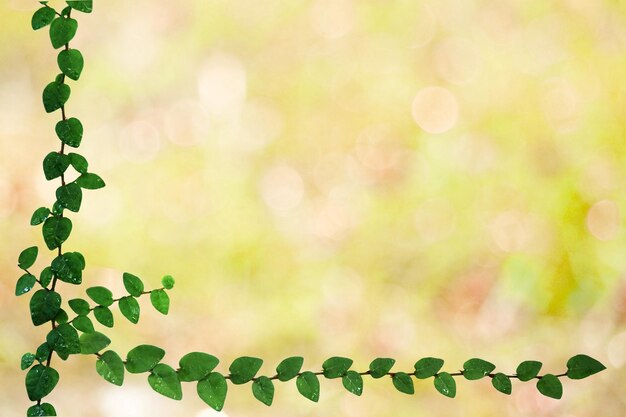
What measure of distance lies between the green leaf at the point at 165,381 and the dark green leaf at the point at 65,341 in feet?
0.13

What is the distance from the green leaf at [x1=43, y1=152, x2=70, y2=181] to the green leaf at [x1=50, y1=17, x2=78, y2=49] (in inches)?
2.1

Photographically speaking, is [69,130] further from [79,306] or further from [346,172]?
[346,172]

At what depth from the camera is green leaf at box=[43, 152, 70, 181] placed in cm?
38

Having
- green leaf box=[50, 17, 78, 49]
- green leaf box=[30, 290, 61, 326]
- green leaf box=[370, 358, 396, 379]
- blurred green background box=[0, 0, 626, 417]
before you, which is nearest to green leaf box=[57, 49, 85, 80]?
green leaf box=[50, 17, 78, 49]

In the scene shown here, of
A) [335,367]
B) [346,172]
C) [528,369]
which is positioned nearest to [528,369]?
[528,369]

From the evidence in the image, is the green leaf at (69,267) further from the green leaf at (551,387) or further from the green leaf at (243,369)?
the green leaf at (551,387)

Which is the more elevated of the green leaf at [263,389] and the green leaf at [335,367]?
the green leaf at [335,367]

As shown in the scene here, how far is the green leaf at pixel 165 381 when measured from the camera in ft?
1.25

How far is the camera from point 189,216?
815mm

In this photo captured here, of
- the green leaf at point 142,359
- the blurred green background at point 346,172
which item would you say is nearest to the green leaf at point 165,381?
the green leaf at point 142,359

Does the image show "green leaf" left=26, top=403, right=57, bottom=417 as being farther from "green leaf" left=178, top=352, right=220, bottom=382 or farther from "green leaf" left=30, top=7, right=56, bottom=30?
"green leaf" left=30, top=7, right=56, bottom=30

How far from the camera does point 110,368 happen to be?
0.38m

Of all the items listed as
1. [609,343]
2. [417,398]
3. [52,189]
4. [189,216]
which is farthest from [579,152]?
[52,189]

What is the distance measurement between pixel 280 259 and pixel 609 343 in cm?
34
